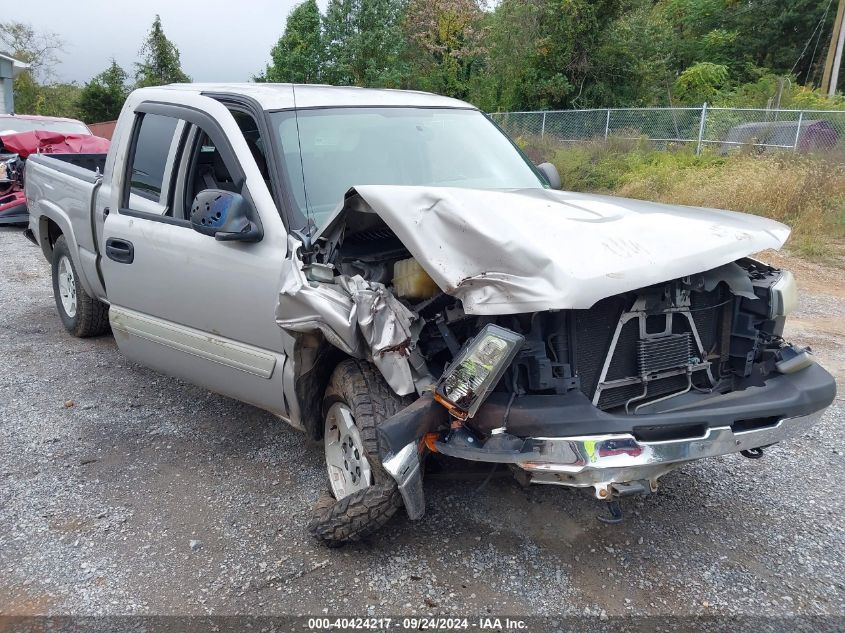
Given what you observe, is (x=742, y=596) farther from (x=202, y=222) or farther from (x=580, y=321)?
(x=202, y=222)

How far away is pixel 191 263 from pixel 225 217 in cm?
55

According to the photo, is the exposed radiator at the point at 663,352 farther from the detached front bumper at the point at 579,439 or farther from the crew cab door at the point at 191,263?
the crew cab door at the point at 191,263

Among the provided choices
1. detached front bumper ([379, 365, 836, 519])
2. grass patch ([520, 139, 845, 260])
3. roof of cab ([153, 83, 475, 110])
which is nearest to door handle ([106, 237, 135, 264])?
roof of cab ([153, 83, 475, 110])

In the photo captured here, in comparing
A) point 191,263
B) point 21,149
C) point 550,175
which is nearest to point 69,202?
point 191,263

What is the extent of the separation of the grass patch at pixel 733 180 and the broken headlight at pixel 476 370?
28.3 feet

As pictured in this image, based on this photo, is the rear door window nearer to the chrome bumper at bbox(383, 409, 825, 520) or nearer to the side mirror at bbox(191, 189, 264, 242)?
the side mirror at bbox(191, 189, 264, 242)

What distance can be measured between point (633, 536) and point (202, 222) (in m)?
2.46

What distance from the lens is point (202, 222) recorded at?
134 inches

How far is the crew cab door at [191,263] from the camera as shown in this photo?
11.4 feet

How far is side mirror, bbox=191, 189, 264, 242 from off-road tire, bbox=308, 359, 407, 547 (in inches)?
32.6

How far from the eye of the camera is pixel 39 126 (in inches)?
514

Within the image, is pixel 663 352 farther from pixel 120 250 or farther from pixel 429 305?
pixel 120 250

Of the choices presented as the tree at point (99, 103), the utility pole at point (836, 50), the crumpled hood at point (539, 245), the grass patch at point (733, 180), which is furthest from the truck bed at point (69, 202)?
the tree at point (99, 103)

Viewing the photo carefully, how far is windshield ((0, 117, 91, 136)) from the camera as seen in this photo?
12887mm
